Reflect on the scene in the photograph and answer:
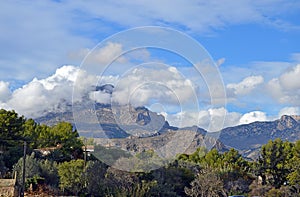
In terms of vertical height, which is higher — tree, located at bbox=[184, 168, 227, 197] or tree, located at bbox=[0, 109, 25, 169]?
tree, located at bbox=[0, 109, 25, 169]

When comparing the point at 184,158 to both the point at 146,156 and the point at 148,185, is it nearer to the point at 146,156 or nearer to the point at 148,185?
the point at 148,185

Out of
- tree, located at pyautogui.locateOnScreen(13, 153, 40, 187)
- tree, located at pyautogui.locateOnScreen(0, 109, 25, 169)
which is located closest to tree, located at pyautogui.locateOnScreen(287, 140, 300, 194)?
tree, located at pyautogui.locateOnScreen(13, 153, 40, 187)

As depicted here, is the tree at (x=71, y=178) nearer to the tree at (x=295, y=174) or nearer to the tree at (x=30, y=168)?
the tree at (x=30, y=168)

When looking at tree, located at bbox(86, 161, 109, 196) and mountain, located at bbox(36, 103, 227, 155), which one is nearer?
mountain, located at bbox(36, 103, 227, 155)

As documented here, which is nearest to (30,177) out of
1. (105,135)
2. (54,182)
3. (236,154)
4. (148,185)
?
(54,182)

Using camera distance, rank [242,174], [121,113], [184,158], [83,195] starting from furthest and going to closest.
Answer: [184,158]
[242,174]
[83,195]
[121,113]

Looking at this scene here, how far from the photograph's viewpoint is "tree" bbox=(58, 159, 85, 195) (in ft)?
104

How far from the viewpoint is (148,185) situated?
105 feet

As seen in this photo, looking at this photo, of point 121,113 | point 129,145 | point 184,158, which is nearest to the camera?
point 121,113

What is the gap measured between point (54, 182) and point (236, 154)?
21757mm

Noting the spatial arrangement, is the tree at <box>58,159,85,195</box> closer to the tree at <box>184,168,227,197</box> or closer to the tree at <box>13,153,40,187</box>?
the tree at <box>13,153,40,187</box>

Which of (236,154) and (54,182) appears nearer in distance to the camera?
(54,182)

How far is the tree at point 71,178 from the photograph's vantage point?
104 feet

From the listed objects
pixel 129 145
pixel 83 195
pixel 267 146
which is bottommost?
pixel 83 195
